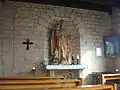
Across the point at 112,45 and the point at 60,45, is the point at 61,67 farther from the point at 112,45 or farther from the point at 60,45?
the point at 112,45

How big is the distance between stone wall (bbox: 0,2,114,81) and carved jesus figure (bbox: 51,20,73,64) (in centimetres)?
23

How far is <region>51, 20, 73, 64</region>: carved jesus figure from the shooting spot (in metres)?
7.81

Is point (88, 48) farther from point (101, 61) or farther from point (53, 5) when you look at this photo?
point (53, 5)

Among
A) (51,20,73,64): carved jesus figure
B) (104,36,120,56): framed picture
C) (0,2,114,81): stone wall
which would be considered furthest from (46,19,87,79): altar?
(104,36,120,56): framed picture

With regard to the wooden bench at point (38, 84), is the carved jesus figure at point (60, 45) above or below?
above

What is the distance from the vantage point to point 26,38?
7.50 m

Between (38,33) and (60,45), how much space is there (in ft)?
2.78

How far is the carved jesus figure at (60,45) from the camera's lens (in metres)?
7.81

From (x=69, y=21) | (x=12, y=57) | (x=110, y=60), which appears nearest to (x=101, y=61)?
(x=110, y=60)

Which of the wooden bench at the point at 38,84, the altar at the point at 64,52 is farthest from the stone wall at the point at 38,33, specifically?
the wooden bench at the point at 38,84

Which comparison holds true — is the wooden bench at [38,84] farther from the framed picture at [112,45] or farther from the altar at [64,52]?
the framed picture at [112,45]

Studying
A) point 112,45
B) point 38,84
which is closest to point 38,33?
point 112,45

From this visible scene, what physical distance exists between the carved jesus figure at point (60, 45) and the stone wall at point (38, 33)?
23 centimetres

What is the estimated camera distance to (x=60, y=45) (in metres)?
7.87
